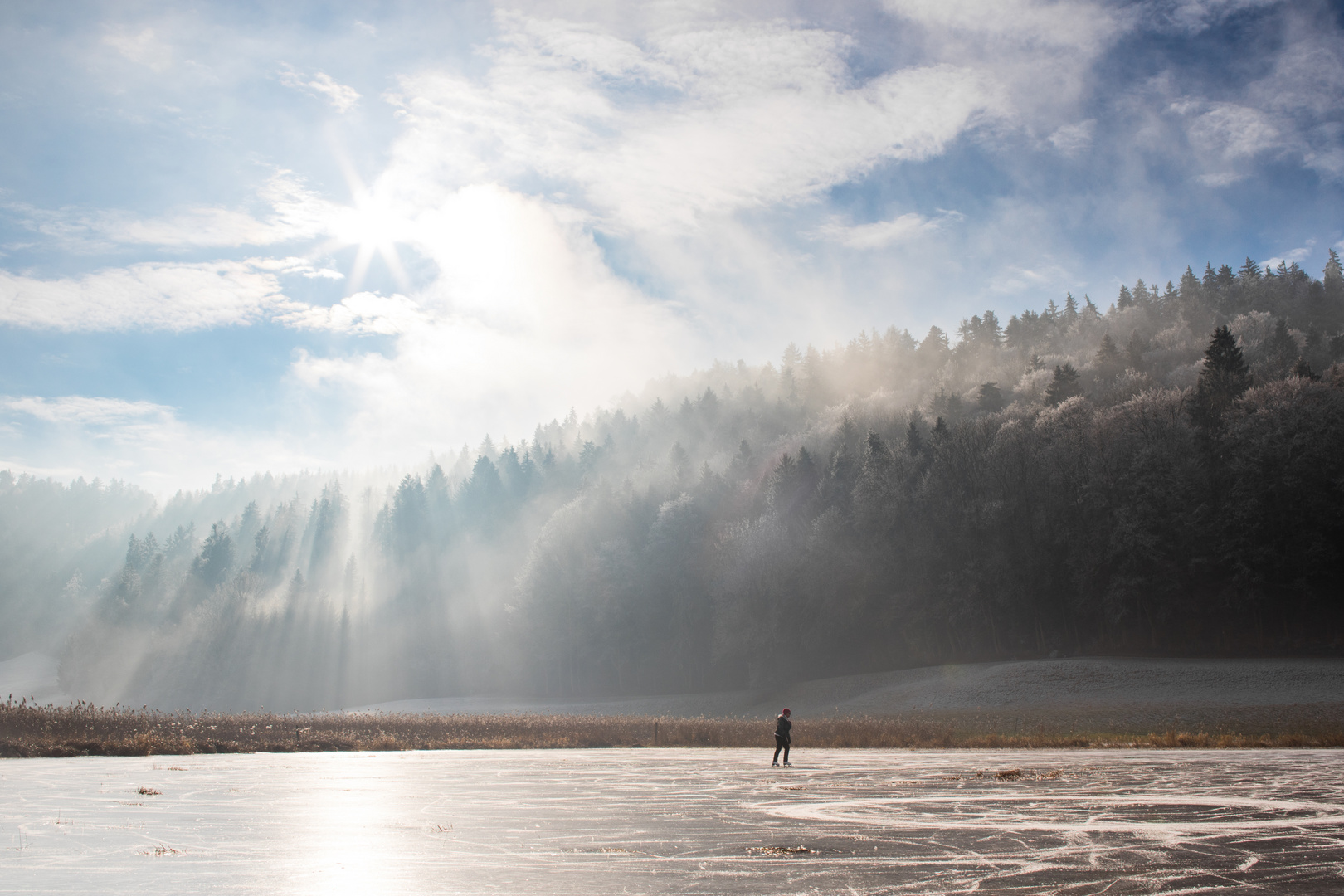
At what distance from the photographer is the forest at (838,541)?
66062 millimetres

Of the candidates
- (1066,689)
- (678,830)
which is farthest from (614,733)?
(1066,689)

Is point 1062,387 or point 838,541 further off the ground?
point 1062,387

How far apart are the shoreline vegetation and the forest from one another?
24.4m

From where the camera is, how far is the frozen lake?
27.5 ft

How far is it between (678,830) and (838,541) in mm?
73106

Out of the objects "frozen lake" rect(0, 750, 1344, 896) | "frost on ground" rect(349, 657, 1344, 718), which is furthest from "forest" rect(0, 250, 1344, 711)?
"frozen lake" rect(0, 750, 1344, 896)

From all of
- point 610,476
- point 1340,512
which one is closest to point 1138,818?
point 1340,512

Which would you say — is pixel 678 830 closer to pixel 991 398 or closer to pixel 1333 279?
pixel 991 398

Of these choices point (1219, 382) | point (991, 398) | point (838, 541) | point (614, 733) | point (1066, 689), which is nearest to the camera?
point (614, 733)

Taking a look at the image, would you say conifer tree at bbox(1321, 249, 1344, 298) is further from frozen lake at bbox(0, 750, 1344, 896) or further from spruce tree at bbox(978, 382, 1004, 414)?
frozen lake at bbox(0, 750, 1344, 896)

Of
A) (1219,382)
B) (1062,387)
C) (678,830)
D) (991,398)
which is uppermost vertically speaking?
(991,398)

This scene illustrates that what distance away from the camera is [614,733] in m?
39.3

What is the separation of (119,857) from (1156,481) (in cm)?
7466

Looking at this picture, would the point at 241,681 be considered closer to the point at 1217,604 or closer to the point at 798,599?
the point at 798,599
